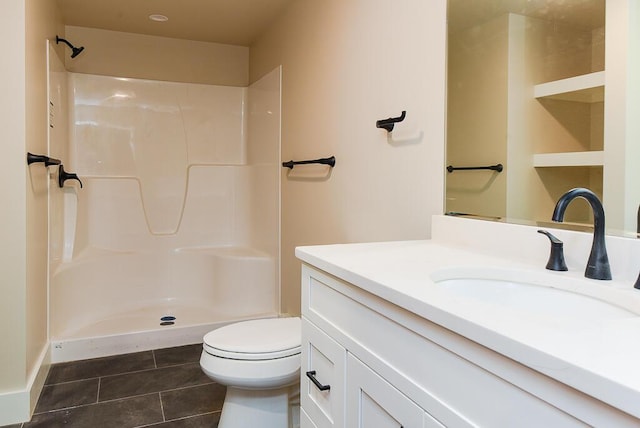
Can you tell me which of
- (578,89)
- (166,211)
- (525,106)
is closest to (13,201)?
(166,211)

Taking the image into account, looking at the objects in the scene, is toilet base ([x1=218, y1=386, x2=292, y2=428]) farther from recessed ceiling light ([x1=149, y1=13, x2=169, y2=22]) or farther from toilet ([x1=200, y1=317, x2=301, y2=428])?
recessed ceiling light ([x1=149, y1=13, x2=169, y2=22])

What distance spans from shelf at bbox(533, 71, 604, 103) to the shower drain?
105 inches

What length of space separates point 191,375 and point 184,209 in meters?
1.64

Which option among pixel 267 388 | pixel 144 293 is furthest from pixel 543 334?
pixel 144 293

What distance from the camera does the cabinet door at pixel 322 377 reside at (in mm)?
1080

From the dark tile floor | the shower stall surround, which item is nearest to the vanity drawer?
the dark tile floor

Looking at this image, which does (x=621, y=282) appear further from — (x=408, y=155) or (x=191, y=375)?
(x=191, y=375)

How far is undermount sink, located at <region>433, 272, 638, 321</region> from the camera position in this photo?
863mm

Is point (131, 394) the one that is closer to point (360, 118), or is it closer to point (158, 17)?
point (360, 118)

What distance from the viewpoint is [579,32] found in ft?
3.60

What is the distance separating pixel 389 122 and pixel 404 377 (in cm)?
112

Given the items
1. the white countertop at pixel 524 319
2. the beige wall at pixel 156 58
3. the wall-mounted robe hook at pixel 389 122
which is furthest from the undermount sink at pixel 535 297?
the beige wall at pixel 156 58

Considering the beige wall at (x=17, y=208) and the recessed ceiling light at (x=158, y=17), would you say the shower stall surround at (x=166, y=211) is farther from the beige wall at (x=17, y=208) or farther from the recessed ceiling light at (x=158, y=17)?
the beige wall at (x=17, y=208)

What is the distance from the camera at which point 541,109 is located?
1220 millimetres
